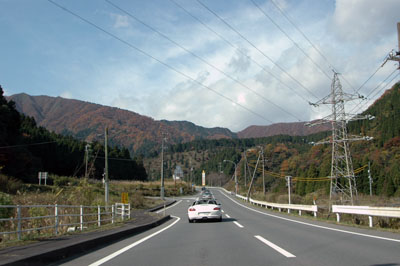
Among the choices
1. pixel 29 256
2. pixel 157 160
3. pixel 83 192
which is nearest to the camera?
pixel 29 256

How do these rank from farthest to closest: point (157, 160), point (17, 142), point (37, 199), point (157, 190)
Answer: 1. point (157, 160)
2. point (157, 190)
3. point (17, 142)
4. point (37, 199)

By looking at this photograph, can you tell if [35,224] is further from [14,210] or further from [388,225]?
[388,225]

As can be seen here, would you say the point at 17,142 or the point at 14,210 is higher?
the point at 17,142

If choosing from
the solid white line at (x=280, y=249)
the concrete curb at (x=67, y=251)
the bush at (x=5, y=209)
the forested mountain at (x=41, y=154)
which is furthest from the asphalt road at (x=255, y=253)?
the forested mountain at (x=41, y=154)

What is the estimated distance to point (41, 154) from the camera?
3250 inches

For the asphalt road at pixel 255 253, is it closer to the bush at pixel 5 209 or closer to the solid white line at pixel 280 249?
the solid white line at pixel 280 249

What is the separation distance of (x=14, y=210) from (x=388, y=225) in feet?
52.8

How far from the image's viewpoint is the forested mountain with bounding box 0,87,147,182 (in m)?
50.3

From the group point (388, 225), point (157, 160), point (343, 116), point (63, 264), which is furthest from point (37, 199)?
point (157, 160)

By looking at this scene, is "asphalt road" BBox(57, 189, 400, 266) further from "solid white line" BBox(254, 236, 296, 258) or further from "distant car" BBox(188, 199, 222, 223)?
"distant car" BBox(188, 199, 222, 223)

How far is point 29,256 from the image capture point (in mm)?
6684

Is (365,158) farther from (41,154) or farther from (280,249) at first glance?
(280,249)

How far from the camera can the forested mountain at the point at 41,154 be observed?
5031 centimetres

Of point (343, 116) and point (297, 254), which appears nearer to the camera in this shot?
point (297, 254)
